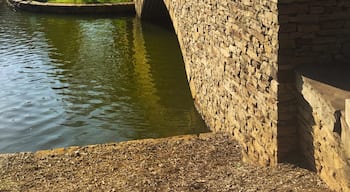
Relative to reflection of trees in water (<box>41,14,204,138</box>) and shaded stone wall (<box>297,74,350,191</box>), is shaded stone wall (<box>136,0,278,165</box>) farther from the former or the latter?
reflection of trees in water (<box>41,14,204,138</box>)

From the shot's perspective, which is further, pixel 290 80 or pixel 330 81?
pixel 290 80

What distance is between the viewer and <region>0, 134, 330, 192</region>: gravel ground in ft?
18.9

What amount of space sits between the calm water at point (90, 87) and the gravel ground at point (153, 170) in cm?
209

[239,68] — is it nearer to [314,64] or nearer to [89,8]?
[314,64]

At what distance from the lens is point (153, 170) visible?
6.48 m

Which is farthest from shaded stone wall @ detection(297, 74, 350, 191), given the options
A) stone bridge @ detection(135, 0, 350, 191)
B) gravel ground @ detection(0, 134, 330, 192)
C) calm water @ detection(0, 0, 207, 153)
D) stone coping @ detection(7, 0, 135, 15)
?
stone coping @ detection(7, 0, 135, 15)

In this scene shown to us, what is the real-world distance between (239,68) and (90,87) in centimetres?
637

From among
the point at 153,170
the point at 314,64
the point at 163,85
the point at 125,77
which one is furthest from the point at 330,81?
the point at 125,77

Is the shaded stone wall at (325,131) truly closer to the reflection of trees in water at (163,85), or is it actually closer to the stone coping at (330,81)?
the stone coping at (330,81)

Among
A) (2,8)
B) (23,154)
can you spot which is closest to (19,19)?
(2,8)

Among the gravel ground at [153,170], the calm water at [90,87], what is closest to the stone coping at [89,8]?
the calm water at [90,87]

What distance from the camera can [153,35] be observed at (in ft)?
62.5

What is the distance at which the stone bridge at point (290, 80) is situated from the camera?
5016 millimetres

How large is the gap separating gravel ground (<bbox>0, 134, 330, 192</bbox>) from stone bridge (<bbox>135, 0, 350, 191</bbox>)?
316mm
